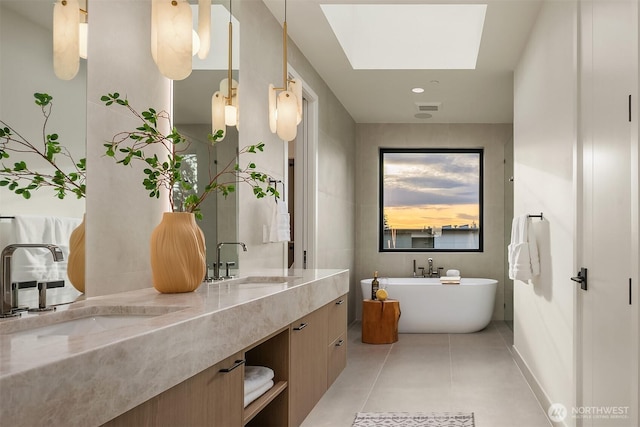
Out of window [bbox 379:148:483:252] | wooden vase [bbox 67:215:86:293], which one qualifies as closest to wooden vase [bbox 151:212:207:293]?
wooden vase [bbox 67:215:86:293]

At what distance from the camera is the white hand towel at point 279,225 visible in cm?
385

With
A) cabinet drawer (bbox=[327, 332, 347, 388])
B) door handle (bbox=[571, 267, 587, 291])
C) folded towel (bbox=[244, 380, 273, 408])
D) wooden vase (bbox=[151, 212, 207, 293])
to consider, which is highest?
wooden vase (bbox=[151, 212, 207, 293])

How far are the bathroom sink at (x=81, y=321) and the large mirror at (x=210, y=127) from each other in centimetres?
109

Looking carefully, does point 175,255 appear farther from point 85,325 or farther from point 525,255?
point 525,255

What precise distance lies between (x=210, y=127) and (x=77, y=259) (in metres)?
1.23

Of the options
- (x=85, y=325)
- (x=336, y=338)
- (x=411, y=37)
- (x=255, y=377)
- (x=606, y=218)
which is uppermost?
(x=411, y=37)

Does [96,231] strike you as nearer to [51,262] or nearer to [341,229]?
[51,262]

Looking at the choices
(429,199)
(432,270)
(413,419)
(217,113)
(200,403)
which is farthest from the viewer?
(429,199)

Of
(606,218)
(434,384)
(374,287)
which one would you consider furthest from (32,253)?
(374,287)

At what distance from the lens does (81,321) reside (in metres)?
1.81

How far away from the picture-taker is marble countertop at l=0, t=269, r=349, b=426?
3.50 feet

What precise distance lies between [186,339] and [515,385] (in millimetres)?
3195

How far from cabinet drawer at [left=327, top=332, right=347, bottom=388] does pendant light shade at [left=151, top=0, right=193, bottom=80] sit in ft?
6.37

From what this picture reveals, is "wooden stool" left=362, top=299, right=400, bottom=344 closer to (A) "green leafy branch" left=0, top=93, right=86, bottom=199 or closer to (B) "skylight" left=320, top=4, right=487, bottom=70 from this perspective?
(B) "skylight" left=320, top=4, right=487, bottom=70
